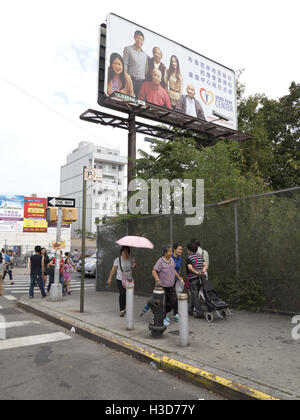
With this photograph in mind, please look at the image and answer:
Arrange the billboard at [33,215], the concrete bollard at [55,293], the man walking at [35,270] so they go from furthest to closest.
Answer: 1. the billboard at [33,215]
2. the man walking at [35,270]
3. the concrete bollard at [55,293]

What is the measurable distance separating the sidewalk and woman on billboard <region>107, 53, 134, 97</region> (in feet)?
32.8

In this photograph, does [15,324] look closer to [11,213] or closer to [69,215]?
[69,215]

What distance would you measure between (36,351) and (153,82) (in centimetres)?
1370

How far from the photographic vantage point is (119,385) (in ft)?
13.0

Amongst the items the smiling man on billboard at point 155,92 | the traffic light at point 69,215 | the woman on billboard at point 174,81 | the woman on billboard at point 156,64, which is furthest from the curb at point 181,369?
the woman on billboard at point 174,81

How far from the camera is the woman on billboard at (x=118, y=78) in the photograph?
47.0 feet

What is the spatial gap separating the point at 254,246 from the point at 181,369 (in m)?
4.03

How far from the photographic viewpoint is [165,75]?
16.6m

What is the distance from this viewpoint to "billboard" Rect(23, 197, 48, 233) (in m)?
43.8

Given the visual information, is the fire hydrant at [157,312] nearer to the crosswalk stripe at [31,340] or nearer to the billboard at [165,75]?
the crosswalk stripe at [31,340]

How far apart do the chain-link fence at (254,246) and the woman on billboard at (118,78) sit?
24.8 feet

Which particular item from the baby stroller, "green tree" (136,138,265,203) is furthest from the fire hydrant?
"green tree" (136,138,265,203)

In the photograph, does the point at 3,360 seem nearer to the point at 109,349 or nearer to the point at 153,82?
the point at 109,349
